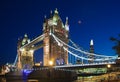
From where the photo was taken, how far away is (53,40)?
9269 centimetres

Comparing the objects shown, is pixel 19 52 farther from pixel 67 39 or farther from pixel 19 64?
pixel 67 39

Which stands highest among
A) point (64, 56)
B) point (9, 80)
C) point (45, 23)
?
point (45, 23)

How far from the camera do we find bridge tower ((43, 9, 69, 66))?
90.1 metres

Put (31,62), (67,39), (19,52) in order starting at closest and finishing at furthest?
(67,39)
(31,62)
(19,52)

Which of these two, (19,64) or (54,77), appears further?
(19,64)

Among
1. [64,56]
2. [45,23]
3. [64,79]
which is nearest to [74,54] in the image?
[64,56]

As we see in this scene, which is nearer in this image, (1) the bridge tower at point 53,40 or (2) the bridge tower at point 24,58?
(1) the bridge tower at point 53,40

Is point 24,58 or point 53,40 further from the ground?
point 53,40

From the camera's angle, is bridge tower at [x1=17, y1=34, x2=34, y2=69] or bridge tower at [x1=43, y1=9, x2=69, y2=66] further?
bridge tower at [x1=17, y1=34, x2=34, y2=69]

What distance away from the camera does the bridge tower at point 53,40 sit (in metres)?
90.1

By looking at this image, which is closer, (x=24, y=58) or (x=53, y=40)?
(x=53, y=40)

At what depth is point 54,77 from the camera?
66.2m

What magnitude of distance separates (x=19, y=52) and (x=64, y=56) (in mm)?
26040

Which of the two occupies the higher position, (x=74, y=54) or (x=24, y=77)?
(x=74, y=54)
